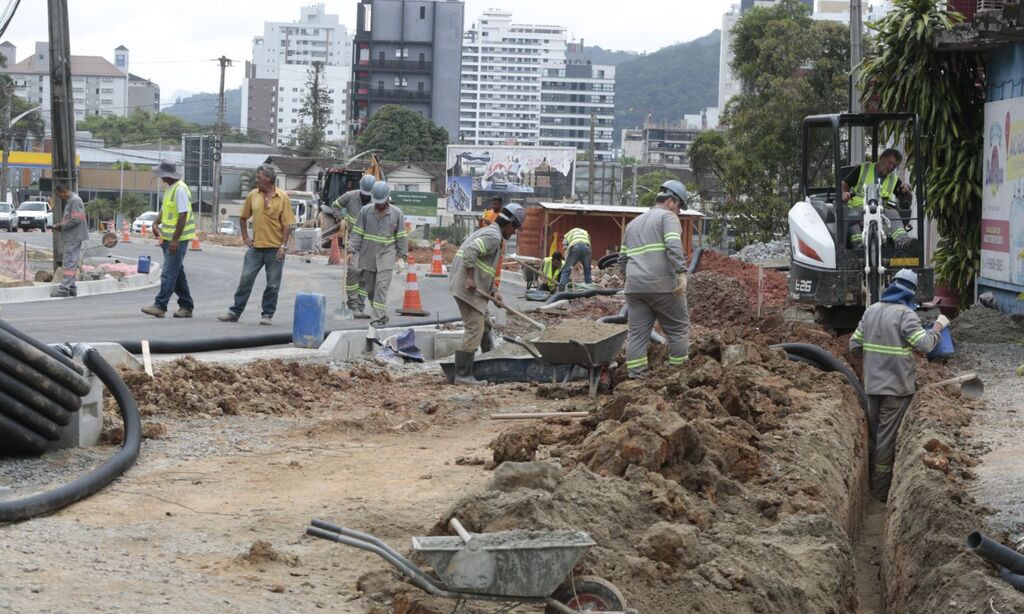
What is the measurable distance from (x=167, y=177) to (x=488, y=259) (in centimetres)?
490

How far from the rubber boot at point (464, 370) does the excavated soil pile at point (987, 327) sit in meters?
6.66

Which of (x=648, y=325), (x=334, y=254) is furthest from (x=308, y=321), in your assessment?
(x=334, y=254)

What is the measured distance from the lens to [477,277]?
1225 cm

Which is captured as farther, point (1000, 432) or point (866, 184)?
point (866, 184)

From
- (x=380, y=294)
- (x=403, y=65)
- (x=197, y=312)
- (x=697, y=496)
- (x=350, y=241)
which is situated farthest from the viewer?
(x=403, y=65)

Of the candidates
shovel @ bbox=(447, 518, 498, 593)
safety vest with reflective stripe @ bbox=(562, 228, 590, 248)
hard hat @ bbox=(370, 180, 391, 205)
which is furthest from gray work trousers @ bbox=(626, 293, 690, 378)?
safety vest with reflective stripe @ bbox=(562, 228, 590, 248)

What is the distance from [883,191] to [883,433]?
14.8 feet

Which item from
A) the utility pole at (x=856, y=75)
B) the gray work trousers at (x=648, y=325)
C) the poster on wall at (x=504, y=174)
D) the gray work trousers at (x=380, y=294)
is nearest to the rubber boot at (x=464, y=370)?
the gray work trousers at (x=648, y=325)

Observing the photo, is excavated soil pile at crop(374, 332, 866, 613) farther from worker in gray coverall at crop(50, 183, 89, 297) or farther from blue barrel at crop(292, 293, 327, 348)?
worker in gray coverall at crop(50, 183, 89, 297)

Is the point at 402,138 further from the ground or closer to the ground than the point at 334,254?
further from the ground

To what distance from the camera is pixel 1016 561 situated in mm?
6215

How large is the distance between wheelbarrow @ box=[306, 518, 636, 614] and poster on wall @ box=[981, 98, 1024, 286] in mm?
12840

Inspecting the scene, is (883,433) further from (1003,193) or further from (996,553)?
(1003,193)

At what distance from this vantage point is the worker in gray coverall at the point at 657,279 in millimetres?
11539
